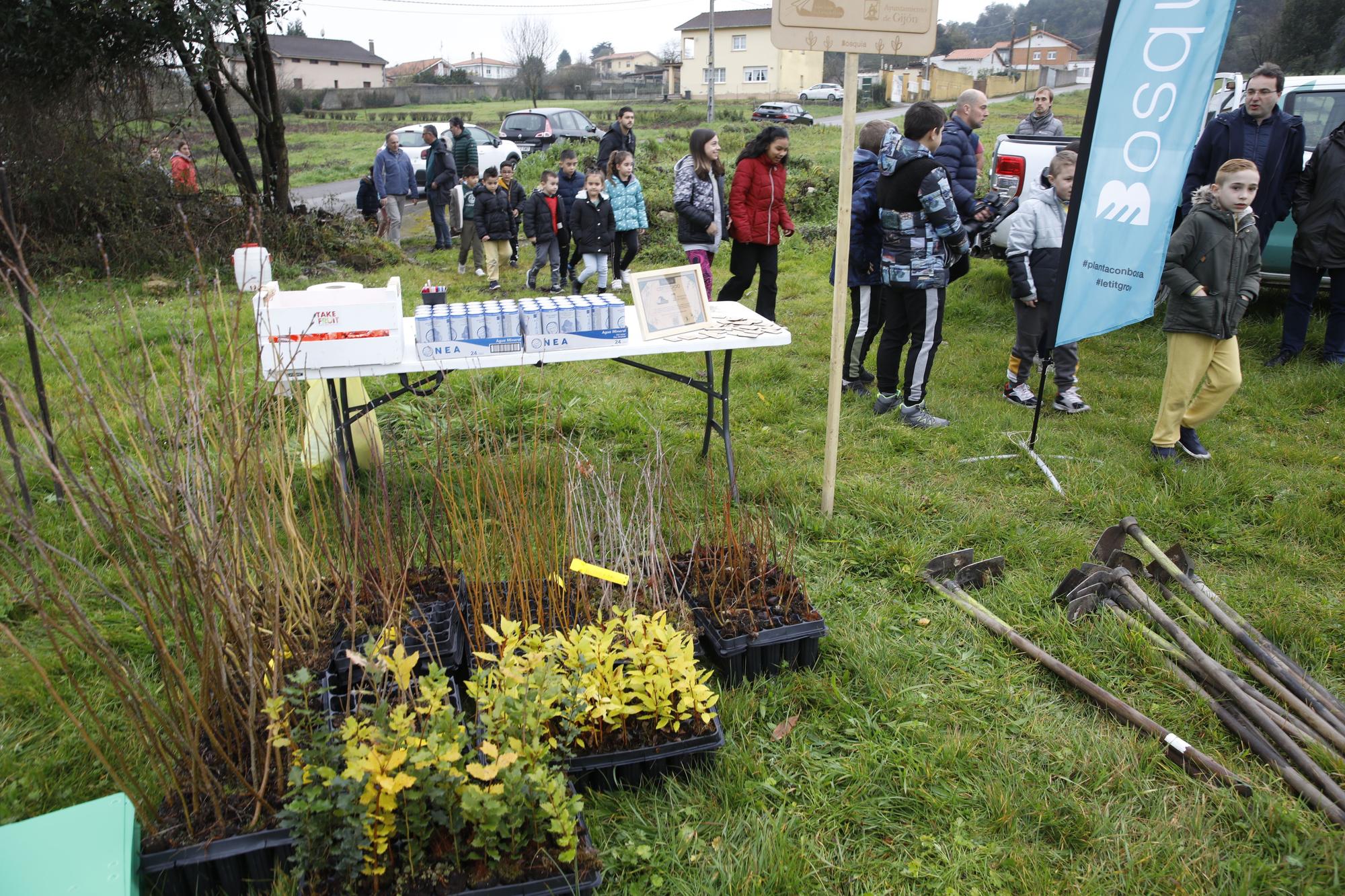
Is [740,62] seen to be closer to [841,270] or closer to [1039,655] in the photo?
[841,270]

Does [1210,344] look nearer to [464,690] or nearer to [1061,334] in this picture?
[1061,334]

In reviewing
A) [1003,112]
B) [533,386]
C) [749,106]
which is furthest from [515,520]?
[749,106]

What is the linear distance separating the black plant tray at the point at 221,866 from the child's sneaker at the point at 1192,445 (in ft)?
15.9

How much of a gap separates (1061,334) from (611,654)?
3.34 metres

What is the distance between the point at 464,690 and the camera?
298 cm

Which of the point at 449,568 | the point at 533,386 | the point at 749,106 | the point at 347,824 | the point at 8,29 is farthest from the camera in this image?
the point at 749,106

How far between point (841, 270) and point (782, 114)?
2942 cm

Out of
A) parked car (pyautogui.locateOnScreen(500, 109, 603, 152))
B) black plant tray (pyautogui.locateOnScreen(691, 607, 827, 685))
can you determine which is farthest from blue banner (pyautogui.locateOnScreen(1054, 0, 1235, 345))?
parked car (pyautogui.locateOnScreen(500, 109, 603, 152))

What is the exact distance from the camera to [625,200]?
9.29m

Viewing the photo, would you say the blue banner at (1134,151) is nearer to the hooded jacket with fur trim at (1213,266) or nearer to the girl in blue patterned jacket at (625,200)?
the hooded jacket with fur trim at (1213,266)

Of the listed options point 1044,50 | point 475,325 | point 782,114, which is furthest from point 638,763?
point 1044,50

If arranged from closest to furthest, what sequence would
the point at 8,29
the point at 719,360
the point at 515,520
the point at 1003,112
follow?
the point at 515,520 < the point at 719,360 < the point at 8,29 < the point at 1003,112

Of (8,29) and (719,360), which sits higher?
(8,29)

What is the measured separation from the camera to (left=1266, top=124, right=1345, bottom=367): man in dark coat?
19.6 feet
